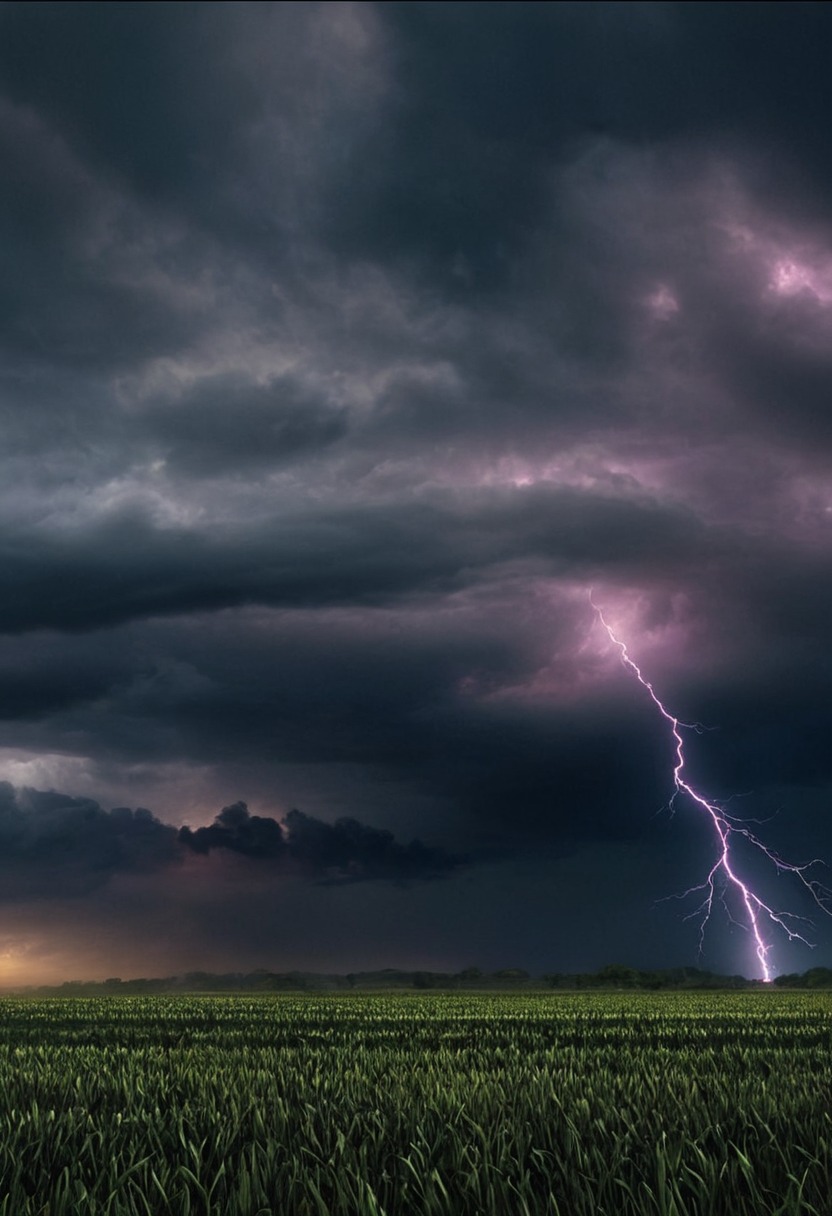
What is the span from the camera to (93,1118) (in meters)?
4.94

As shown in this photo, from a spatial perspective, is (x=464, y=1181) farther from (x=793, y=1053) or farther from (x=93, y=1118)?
(x=793, y=1053)

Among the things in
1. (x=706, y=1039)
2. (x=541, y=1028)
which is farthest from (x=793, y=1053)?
(x=541, y=1028)

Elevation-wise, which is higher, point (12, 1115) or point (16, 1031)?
point (12, 1115)

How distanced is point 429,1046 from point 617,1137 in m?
7.37

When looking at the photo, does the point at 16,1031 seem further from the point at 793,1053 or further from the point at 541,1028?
the point at 793,1053

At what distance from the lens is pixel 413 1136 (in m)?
4.18

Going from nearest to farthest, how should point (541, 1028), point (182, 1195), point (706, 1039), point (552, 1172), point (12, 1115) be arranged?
point (182, 1195) < point (552, 1172) < point (12, 1115) < point (706, 1039) < point (541, 1028)

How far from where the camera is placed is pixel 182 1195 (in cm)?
327

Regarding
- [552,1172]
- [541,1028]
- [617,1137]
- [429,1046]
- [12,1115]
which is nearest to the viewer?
[552,1172]

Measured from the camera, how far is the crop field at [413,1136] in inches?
128

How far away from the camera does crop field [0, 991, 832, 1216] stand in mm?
3244

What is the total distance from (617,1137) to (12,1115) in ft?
10.2

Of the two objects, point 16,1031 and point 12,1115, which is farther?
point 16,1031

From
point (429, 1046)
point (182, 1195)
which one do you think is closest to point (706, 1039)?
point (429, 1046)
